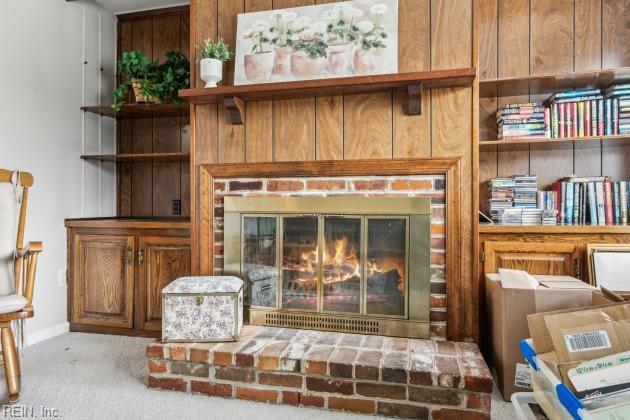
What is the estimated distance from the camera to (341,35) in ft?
7.08

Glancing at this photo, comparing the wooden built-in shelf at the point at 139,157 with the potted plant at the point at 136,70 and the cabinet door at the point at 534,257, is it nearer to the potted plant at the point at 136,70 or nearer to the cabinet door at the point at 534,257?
the potted plant at the point at 136,70

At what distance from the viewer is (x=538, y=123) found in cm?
234

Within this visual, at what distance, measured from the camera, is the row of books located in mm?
2232

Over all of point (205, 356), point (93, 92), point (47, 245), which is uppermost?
point (93, 92)

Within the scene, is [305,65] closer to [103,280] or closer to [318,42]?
[318,42]

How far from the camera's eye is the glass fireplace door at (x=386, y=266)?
2.15 metres

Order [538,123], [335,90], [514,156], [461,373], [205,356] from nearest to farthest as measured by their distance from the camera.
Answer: [461,373]
[205,356]
[335,90]
[538,123]
[514,156]

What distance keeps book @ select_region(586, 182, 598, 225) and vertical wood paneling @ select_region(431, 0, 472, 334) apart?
81cm

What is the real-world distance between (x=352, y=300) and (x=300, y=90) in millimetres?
1188

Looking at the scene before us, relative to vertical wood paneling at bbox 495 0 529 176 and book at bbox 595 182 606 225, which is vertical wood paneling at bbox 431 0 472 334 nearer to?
vertical wood paneling at bbox 495 0 529 176

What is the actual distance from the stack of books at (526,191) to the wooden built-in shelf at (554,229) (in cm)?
29

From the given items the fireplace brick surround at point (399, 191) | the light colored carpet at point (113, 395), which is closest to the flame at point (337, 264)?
the fireplace brick surround at point (399, 191)

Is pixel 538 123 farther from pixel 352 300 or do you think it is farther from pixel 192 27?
pixel 192 27

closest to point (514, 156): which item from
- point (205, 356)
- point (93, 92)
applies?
point (205, 356)
